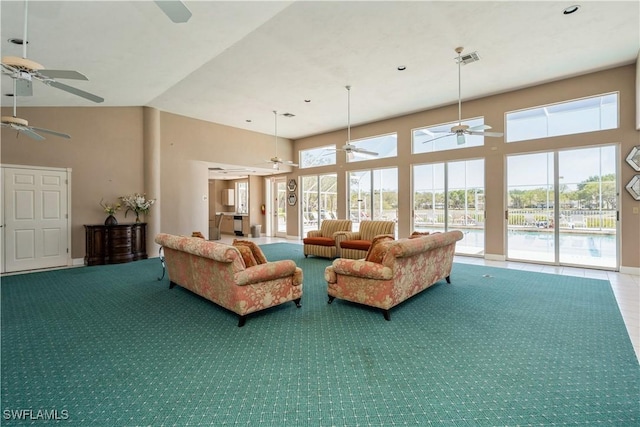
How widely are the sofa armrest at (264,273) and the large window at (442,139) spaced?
4955 mm

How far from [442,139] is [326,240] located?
4.04m

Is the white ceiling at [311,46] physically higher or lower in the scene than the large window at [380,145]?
higher

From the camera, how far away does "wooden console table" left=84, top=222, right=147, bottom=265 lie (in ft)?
21.0

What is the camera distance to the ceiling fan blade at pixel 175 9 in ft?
6.58

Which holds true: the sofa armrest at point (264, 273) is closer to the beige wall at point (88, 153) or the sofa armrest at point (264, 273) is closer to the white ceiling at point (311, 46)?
the white ceiling at point (311, 46)

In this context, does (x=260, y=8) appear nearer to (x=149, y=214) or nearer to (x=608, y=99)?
(x=149, y=214)

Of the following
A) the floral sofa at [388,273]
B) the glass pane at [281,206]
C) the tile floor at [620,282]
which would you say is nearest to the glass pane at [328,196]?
the glass pane at [281,206]

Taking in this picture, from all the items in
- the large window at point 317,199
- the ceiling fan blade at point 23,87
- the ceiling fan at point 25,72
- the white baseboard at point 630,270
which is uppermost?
the ceiling fan at point 25,72

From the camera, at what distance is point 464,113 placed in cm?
722

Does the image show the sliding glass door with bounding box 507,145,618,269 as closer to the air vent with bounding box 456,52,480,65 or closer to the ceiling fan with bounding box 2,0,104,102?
the air vent with bounding box 456,52,480,65

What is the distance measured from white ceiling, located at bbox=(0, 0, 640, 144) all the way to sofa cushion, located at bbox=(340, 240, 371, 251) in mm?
3289

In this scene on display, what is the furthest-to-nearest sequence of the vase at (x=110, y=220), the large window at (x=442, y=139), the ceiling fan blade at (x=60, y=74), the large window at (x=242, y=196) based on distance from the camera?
the large window at (x=242, y=196)
the large window at (x=442, y=139)
the vase at (x=110, y=220)
the ceiling fan blade at (x=60, y=74)

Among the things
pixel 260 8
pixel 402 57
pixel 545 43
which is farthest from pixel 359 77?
pixel 545 43

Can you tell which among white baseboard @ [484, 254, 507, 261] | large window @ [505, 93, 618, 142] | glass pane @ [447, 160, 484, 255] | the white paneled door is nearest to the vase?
the white paneled door
